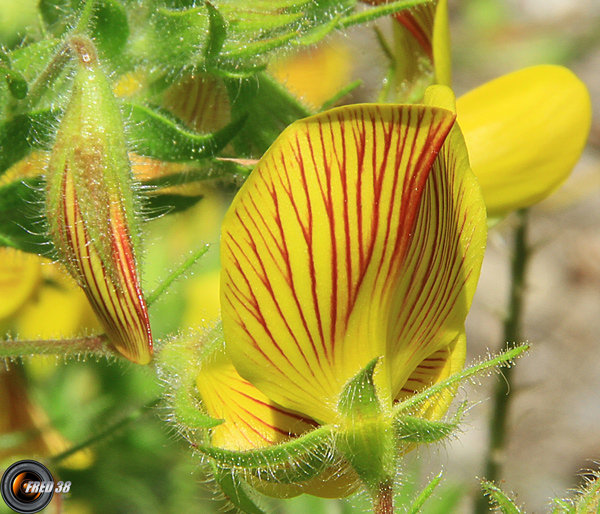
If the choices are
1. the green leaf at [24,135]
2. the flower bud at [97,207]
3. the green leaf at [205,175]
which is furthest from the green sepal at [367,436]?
the green leaf at [24,135]

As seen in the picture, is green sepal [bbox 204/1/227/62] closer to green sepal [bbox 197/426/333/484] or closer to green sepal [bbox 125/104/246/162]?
green sepal [bbox 125/104/246/162]

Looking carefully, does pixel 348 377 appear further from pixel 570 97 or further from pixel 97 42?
pixel 570 97

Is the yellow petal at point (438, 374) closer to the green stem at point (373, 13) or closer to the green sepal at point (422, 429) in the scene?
the green sepal at point (422, 429)

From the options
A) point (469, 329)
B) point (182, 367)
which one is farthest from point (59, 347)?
point (469, 329)

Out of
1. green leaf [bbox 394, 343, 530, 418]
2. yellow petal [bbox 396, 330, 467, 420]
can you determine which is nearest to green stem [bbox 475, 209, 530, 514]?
yellow petal [bbox 396, 330, 467, 420]

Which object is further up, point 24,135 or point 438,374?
point 24,135

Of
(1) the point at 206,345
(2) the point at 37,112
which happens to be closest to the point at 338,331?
(1) the point at 206,345

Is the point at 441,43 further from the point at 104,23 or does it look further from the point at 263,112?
the point at 104,23
